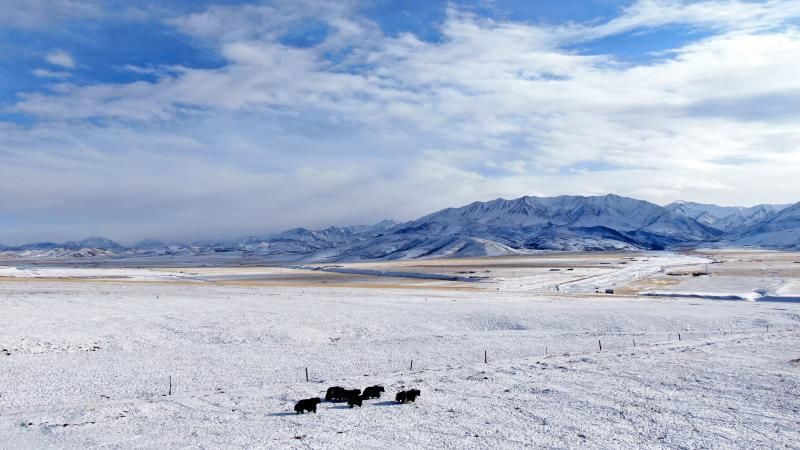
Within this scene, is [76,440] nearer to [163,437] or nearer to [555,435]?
[163,437]

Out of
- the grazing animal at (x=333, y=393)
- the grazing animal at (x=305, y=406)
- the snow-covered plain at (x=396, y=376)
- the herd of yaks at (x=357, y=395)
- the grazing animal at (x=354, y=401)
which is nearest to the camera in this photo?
the snow-covered plain at (x=396, y=376)

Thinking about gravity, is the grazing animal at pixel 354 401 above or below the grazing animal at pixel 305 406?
below

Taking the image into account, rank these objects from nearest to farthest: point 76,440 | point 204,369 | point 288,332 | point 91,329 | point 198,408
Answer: point 76,440, point 198,408, point 204,369, point 91,329, point 288,332

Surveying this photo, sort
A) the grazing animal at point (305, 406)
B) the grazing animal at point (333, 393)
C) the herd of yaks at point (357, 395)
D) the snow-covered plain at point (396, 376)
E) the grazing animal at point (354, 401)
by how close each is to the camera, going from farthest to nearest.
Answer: the grazing animal at point (333, 393), the herd of yaks at point (357, 395), the grazing animal at point (354, 401), the grazing animal at point (305, 406), the snow-covered plain at point (396, 376)

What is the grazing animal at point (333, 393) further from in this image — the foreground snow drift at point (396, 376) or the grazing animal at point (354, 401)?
the foreground snow drift at point (396, 376)

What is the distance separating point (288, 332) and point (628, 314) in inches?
1127

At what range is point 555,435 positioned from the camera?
1752 cm

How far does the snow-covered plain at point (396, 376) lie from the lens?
1786cm

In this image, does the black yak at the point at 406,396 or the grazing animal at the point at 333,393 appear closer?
the black yak at the point at 406,396

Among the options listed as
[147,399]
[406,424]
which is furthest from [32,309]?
[406,424]

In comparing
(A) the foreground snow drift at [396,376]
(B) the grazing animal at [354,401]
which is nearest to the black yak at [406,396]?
(A) the foreground snow drift at [396,376]

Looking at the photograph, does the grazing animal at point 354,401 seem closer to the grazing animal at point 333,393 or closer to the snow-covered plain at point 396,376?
the grazing animal at point 333,393

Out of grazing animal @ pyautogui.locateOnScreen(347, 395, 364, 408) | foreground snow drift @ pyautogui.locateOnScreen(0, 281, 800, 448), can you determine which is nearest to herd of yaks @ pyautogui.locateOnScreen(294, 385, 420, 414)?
grazing animal @ pyautogui.locateOnScreen(347, 395, 364, 408)

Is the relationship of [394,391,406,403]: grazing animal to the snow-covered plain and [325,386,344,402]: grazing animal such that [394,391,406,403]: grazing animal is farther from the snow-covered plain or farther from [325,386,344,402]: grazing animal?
[325,386,344,402]: grazing animal
